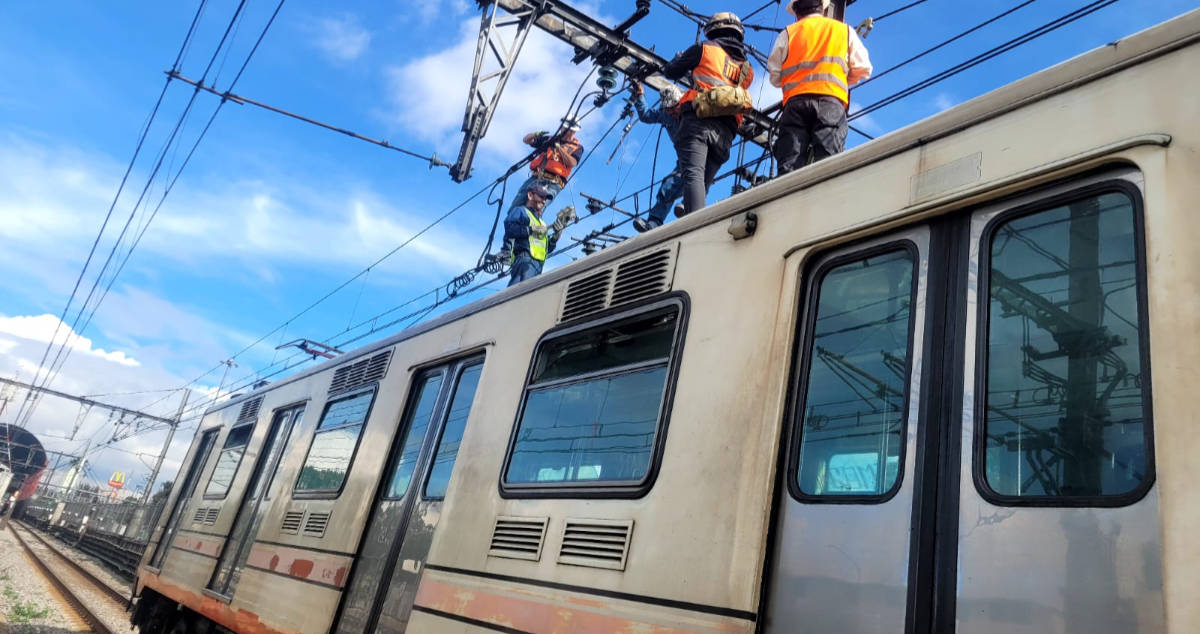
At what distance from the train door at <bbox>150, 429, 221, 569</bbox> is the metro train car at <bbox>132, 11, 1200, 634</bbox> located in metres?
5.61

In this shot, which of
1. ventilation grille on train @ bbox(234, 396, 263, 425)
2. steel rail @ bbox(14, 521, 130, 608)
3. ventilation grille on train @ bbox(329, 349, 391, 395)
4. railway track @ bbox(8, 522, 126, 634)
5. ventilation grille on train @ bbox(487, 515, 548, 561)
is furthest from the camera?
steel rail @ bbox(14, 521, 130, 608)

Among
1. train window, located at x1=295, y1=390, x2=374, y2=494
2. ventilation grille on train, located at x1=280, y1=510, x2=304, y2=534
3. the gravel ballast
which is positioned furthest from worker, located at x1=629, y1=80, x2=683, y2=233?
the gravel ballast

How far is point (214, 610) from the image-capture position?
657cm

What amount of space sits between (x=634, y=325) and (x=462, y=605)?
4.84 feet

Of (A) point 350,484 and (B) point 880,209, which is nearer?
(B) point 880,209

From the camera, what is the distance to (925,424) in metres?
2.34

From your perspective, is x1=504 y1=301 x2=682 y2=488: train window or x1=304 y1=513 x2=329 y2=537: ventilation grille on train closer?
x1=504 y1=301 x2=682 y2=488: train window

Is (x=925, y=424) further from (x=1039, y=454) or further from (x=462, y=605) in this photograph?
(x=462, y=605)

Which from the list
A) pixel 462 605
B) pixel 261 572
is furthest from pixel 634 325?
pixel 261 572

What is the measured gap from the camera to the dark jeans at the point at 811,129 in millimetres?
4685

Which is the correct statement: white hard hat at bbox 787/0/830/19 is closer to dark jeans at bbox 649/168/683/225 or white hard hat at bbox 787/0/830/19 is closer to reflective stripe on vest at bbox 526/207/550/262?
dark jeans at bbox 649/168/683/225

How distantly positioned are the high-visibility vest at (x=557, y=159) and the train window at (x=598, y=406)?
610 centimetres

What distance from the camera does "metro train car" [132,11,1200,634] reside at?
195 centimetres

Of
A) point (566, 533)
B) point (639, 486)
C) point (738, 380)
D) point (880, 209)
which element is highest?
point (880, 209)
